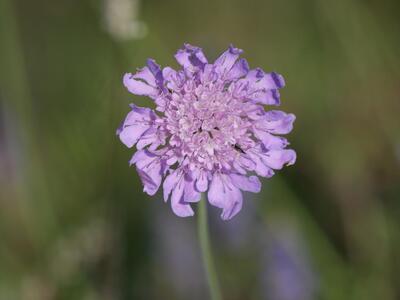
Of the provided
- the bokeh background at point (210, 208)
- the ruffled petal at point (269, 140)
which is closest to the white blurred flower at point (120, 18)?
the bokeh background at point (210, 208)

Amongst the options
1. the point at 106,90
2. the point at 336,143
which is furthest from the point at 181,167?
the point at 336,143

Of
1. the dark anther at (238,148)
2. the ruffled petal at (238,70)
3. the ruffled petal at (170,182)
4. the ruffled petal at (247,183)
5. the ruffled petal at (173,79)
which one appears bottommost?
the ruffled petal at (247,183)

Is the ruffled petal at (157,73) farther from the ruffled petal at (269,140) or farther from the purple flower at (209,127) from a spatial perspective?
the ruffled petal at (269,140)

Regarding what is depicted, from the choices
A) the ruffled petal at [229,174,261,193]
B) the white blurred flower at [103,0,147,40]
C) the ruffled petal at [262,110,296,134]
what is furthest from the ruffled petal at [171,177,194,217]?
the white blurred flower at [103,0,147,40]

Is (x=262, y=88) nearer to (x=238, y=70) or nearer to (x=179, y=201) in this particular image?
(x=238, y=70)

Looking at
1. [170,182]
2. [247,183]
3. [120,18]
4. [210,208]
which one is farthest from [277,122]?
[210,208]

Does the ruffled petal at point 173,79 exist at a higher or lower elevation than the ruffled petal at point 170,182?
higher
